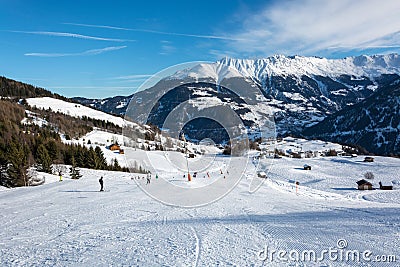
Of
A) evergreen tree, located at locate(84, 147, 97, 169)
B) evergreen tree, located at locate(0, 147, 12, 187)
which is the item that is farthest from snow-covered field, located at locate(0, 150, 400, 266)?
evergreen tree, located at locate(84, 147, 97, 169)

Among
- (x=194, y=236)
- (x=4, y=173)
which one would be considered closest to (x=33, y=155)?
(x=4, y=173)

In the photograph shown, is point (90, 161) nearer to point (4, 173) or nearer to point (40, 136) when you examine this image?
point (4, 173)

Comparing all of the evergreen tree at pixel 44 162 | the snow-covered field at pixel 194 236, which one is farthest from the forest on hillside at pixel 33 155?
the snow-covered field at pixel 194 236

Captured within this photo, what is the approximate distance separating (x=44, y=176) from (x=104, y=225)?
4436 cm

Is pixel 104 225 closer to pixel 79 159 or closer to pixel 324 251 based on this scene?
pixel 324 251

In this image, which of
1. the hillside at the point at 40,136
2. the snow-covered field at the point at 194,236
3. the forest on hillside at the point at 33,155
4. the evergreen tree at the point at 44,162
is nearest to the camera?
the snow-covered field at the point at 194,236

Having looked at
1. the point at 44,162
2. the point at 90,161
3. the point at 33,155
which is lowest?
the point at 90,161

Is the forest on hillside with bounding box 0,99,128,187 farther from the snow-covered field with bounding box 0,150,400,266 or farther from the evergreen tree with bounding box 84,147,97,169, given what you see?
the snow-covered field with bounding box 0,150,400,266

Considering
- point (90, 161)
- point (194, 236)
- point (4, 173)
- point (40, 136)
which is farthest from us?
point (40, 136)

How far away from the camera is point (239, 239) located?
373 inches

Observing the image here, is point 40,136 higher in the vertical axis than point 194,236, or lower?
higher

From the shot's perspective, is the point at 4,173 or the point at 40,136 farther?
the point at 40,136

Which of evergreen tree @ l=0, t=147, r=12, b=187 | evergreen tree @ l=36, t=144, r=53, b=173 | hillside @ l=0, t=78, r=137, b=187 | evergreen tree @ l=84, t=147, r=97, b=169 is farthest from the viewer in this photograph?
evergreen tree @ l=84, t=147, r=97, b=169

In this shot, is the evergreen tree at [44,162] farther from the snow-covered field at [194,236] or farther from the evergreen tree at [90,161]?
the snow-covered field at [194,236]
